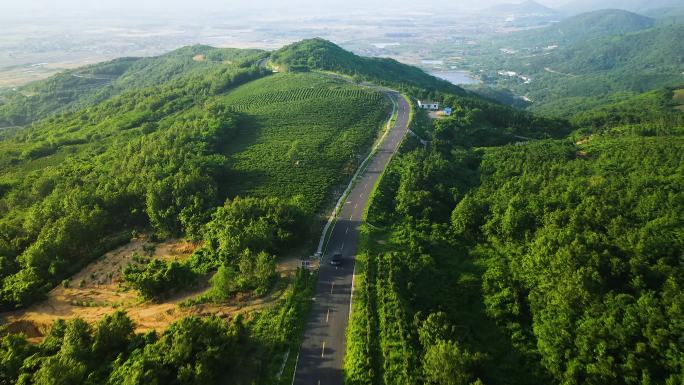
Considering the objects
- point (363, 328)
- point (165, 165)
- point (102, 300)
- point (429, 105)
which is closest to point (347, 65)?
point (429, 105)

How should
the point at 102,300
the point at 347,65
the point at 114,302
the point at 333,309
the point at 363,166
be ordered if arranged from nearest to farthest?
the point at 333,309
the point at 114,302
the point at 102,300
the point at 363,166
the point at 347,65

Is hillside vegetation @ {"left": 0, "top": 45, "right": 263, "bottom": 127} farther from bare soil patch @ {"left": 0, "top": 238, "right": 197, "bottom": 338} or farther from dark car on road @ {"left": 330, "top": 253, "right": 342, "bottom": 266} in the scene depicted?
dark car on road @ {"left": 330, "top": 253, "right": 342, "bottom": 266}

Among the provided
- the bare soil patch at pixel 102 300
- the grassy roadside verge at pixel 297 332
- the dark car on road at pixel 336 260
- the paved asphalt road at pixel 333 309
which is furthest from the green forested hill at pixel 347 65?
Result: the grassy roadside verge at pixel 297 332

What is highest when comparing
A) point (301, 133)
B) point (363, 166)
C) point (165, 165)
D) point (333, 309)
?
point (301, 133)

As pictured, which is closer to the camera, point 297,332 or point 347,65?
point 297,332

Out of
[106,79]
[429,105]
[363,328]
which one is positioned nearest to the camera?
[363,328]

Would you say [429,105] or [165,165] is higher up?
[429,105]

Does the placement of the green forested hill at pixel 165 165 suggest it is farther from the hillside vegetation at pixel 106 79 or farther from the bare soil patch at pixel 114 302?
the hillside vegetation at pixel 106 79

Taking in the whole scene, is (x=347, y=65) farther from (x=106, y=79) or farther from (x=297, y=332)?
(x=106, y=79)
